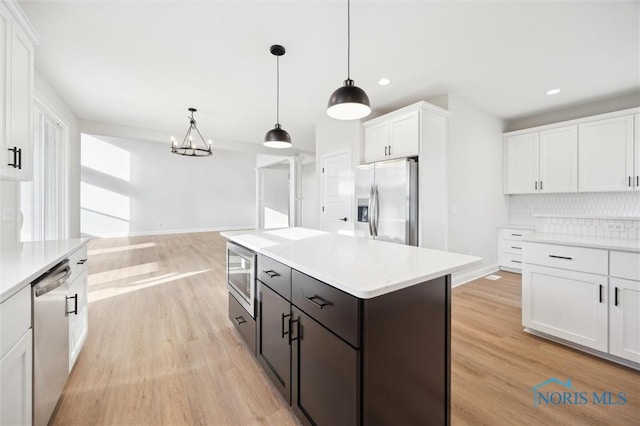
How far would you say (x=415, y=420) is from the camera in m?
1.20

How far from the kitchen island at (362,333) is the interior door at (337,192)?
286cm

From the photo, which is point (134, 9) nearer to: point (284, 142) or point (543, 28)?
point (284, 142)

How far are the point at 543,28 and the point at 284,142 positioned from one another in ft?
8.58

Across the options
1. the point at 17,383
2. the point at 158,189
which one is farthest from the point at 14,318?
the point at 158,189

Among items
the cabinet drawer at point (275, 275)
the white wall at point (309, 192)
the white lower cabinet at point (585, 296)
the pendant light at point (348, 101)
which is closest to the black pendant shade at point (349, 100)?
the pendant light at point (348, 101)

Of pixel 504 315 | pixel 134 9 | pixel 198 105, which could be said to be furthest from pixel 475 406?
pixel 198 105

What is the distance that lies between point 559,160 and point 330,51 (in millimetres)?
3967

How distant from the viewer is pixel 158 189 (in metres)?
8.98

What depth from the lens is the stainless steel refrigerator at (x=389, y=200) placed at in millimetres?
3385

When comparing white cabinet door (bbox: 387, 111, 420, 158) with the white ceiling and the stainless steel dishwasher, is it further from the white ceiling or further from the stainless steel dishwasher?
the stainless steel dishwasher

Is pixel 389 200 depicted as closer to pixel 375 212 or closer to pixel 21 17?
pixel 375 212

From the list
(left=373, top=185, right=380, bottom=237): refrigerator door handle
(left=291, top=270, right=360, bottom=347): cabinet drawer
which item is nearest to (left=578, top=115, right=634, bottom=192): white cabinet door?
(left=373, top=185, right=380, bottom=237): refrigerator door handle

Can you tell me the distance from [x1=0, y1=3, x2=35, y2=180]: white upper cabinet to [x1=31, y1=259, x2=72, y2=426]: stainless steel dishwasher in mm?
799

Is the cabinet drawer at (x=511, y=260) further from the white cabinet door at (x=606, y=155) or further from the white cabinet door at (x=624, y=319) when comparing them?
the white cabinet door at (x=624, y=319)
